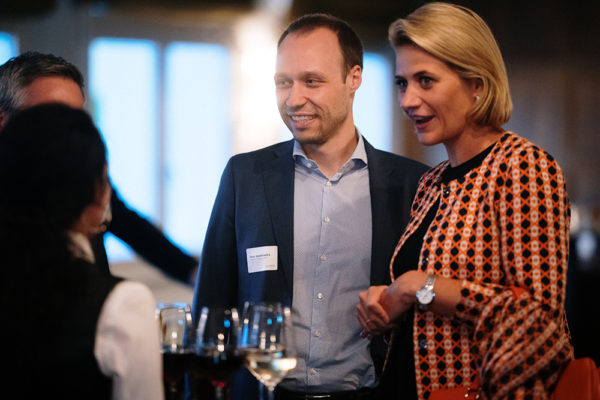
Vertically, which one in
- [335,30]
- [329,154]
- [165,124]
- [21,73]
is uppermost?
[165,124]

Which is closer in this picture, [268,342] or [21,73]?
[268,342]

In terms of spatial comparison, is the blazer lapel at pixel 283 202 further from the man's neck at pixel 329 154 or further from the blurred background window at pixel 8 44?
the blurred background window at pixel 8 44

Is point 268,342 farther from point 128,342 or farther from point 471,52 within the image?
point 471,52

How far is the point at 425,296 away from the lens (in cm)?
167

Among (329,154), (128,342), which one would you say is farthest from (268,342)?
(329,154)

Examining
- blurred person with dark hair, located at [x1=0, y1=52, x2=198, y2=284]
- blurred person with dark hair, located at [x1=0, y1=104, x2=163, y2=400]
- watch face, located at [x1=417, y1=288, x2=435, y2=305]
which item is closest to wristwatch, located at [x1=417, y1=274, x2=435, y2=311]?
watch face, located at [x1=417, y1=288, x2=435, y2=305]

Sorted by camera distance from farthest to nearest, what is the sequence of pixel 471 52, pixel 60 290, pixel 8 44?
1. pixel 8 44
2. pixel 471 52
3. pixel 60 290

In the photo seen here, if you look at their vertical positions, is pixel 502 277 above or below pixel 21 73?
below

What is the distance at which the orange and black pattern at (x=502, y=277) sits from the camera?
1.54 m

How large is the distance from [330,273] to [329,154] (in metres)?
0.46

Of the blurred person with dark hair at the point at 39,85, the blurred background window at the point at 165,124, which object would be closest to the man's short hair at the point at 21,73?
the blurred person with dark hair at the point at 39,85

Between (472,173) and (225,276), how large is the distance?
93cm

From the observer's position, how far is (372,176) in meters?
2.35

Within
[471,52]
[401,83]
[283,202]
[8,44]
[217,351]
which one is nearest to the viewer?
[217,351]
